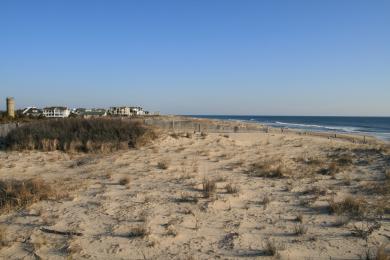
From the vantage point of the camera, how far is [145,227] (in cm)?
734

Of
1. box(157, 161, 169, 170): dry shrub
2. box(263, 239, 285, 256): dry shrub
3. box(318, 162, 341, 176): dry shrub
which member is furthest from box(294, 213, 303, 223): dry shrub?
box(157, 161, 169, 170): dry shrub

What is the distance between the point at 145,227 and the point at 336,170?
24.4 feet

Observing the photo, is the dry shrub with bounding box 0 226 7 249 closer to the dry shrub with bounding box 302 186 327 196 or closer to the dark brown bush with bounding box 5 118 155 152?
the dry shrub with bounding box 302 186 327 196

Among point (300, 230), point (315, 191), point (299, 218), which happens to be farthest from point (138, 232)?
point (315, 191)

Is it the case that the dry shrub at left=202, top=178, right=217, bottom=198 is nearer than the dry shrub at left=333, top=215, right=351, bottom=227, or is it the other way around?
the dry shrub at left=333, top=215, right=351, bottom=227

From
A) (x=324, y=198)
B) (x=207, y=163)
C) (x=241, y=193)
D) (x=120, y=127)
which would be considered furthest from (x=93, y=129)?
(x=324, y=198)

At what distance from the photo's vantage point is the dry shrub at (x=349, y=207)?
8265 millimetres

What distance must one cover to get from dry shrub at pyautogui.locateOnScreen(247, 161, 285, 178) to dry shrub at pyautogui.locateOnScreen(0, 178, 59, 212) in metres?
5.81

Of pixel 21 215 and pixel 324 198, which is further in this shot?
pixel 324 198

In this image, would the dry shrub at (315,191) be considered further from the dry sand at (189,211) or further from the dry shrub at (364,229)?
the dry shrub at (364,229)

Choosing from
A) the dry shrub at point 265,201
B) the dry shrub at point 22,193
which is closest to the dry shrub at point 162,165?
the dry shrub at point 22,193

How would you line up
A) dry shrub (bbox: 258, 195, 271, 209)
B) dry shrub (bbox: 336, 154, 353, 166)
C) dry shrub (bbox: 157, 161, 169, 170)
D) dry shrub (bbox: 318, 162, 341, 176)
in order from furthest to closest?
1. dry shrub (bbox: 336, 154, 353, 166)
2. dry shrub (bbox: 157, 161, 169, 170)
3. dry shrub (bbox: 318, 162, 341, 176)
4. dry shrub (bbox: 258, 195, 271, 209)

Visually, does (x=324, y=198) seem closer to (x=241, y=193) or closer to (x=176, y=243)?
(x=241, y=193)

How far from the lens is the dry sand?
6.51m
